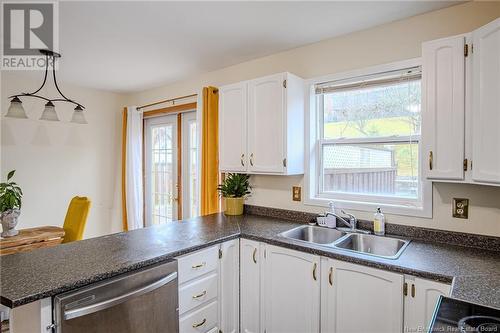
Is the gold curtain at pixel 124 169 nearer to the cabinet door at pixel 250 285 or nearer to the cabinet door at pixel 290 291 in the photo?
the cabinet door at pixel 250 285

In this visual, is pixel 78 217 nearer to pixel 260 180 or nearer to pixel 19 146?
pixel 19 146

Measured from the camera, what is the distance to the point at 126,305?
4.65 ft

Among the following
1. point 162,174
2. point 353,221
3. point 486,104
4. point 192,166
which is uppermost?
point 486,104

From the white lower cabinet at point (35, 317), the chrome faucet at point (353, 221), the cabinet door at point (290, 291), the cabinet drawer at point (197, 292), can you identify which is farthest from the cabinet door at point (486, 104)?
the white lower cabinet at point (35, 317)

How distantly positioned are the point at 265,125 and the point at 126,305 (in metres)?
1.57

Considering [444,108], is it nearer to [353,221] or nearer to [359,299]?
[353,221]

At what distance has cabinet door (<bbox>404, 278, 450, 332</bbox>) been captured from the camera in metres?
1.39

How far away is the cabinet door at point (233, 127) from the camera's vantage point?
2508 mm

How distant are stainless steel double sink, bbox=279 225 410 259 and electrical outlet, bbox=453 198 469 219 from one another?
1.11 feet

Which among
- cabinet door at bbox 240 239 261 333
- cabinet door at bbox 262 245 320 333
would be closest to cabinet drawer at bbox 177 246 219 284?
cabinet door at bbox 240 239 261 333

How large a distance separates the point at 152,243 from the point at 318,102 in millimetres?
1721

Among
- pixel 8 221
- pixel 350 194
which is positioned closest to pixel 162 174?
pixel 8 221

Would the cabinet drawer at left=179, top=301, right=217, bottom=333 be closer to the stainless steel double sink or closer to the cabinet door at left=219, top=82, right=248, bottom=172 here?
the stainless steel double sink

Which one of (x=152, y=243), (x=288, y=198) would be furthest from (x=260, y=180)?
(x=152, y=243)
